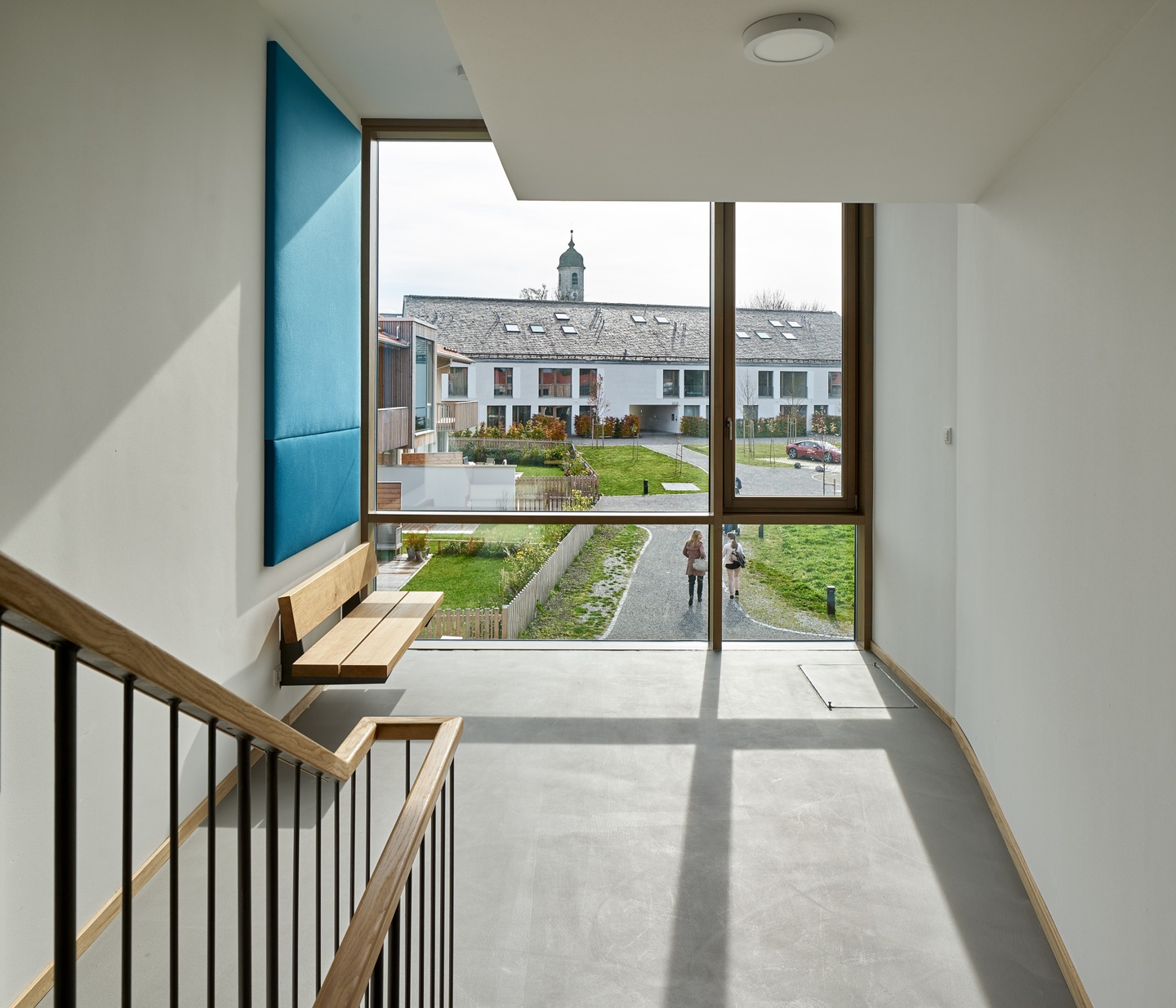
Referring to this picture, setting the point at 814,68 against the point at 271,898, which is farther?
the point at 814,68

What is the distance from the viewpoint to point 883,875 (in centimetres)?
288

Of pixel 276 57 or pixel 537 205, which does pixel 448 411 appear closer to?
pixel 537 205

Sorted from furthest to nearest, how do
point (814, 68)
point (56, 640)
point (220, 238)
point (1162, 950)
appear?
point (220, 238)
point (814, 68)
point (1162, 950)
point (56, 640)

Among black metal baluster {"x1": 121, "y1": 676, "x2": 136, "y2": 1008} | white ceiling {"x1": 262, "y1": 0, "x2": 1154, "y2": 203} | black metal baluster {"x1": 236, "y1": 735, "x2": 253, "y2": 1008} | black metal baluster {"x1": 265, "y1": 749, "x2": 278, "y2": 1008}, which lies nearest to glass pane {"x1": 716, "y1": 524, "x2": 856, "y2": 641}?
white ceiling {"x1": 262, "y1": 0, "x2": 1154, "y2": 203}

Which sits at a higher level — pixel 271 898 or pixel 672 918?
pixel 271 898

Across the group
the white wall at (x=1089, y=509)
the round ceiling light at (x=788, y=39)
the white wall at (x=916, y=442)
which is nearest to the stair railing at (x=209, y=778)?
the white wall at (x=1089, y=509)

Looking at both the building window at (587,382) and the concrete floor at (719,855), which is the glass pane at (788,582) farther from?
the building window at (587,382)

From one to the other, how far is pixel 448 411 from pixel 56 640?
502cm

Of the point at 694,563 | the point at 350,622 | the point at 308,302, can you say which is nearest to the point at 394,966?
the point at 350,622

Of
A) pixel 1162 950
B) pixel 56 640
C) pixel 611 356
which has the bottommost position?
pixel 1162 950

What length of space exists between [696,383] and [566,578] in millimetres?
1531

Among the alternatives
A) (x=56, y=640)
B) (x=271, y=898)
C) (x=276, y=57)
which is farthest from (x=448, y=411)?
(x=56, y=640)

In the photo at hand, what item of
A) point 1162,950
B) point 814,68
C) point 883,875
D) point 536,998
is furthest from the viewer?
point 883,875

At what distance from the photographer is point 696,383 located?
5.66 metres
